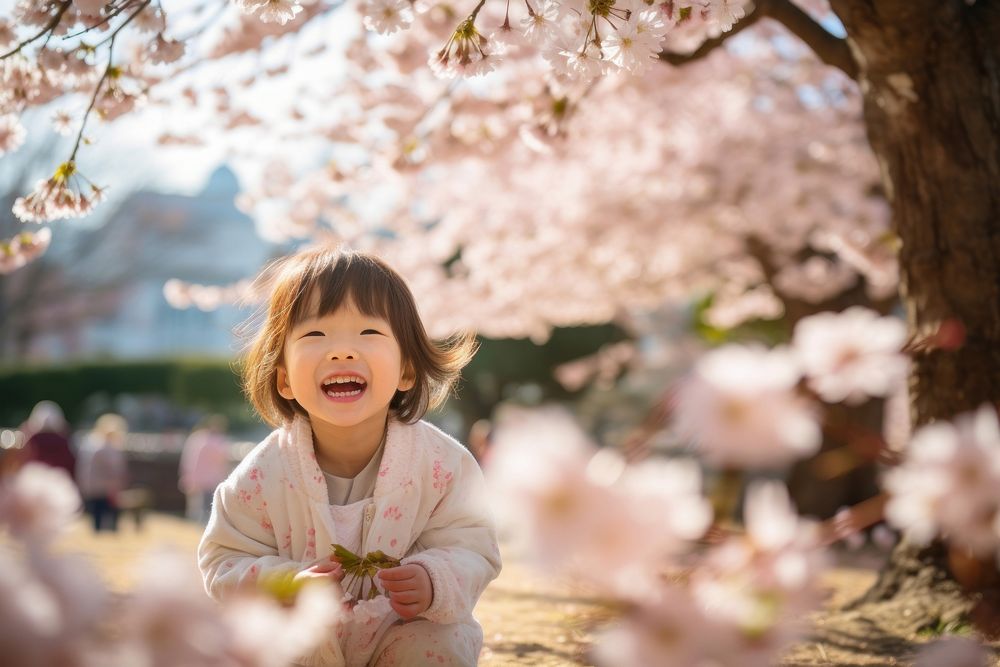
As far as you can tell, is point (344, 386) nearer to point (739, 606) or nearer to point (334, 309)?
point (334, 309)

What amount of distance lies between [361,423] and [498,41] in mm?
1084

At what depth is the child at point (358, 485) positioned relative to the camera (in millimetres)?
2291

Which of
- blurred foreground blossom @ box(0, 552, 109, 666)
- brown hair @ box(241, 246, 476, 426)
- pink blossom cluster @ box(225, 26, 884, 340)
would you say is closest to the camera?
blurred foreground blossom @ box(0, 552, 109, 666)

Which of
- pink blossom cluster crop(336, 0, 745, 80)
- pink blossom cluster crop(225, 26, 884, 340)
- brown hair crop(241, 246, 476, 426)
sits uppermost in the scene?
pink blossom cluster crop(225, 26, 884, 340)

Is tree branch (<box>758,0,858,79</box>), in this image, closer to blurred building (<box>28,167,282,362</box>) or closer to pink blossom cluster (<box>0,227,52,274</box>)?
pink blossom cluster (<box>0,227,52,274</box>)

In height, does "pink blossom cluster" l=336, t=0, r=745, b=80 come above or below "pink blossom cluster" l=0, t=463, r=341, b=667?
above

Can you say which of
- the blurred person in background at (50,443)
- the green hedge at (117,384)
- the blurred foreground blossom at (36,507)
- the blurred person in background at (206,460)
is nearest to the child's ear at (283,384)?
the blurred foreground blossom at (36,507)

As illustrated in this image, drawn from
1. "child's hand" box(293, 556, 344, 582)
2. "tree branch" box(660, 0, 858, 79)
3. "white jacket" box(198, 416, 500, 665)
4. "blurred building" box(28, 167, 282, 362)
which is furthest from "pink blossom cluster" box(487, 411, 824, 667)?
"blurred building" box(28, 167, 282, 362)

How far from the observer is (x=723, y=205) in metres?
10.3

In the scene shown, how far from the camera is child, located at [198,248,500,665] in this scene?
2291mm

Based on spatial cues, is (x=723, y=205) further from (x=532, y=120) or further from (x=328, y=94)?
(x=532, y=120)

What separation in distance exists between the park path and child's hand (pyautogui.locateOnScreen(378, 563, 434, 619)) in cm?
29

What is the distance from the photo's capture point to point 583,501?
102 centimetres

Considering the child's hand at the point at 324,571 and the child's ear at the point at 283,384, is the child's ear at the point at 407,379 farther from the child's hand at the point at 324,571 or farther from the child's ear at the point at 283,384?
the child's hand at the point at 324,571
